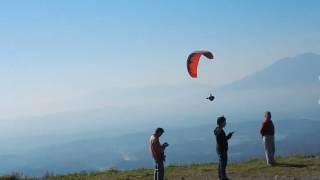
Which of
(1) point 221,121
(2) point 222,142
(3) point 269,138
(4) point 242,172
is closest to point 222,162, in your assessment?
(2) point 222,142

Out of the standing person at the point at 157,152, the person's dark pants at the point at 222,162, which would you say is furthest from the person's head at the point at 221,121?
the standing person at the point at 157,152

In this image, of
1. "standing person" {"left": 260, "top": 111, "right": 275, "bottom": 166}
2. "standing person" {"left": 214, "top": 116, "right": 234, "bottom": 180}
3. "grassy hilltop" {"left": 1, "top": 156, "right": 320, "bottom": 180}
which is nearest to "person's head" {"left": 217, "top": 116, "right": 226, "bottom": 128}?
"standing person" {"left": 214, "top": 116, "right": 234, "bottom": 180}

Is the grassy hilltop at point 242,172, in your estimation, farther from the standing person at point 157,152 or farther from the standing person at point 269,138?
the standing person at point 157,152

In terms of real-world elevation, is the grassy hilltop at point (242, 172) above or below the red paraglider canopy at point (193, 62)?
below

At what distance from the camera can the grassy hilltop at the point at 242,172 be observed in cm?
2434

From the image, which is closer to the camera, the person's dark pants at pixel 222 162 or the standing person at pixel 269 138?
the person's dark pants at pixel 222 162

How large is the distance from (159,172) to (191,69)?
21.9 ft

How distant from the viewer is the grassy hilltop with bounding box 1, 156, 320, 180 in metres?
24.3

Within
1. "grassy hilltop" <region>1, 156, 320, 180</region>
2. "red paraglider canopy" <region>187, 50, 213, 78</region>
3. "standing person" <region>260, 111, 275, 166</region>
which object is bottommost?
"grassy hilltop" <region>1, 156, 320, 180</region>

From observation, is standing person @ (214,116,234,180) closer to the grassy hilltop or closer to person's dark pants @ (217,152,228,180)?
person's dark pants @ (217,152,228,180)

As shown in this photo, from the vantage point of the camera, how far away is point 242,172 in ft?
85.5

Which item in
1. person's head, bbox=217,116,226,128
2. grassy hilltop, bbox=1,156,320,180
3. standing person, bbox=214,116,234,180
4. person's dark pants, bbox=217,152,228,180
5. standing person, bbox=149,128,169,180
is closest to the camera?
standing person, bbox=149,128,169,180

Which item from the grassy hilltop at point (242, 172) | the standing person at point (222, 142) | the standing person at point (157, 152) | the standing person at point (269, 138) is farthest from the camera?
the standing person at point (269, 138)

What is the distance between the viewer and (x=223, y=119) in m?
22.5
